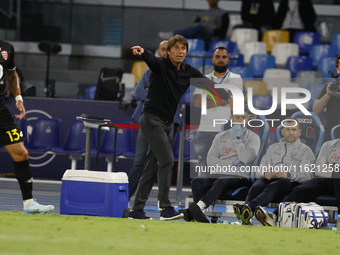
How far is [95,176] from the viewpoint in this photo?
22.3 ft

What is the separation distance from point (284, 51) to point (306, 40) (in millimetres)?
820

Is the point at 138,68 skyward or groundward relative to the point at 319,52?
groundward

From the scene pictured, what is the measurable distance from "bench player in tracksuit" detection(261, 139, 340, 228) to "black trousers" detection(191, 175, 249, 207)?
1.66 ft

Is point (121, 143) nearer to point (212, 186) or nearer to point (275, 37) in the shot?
point (212, 186)

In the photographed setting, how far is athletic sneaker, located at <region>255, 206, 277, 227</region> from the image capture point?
6.71m

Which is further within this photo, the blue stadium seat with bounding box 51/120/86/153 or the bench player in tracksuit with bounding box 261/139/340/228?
the blue stadium seat with bounding box 51/120/86/153

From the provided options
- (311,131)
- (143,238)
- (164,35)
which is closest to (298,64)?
(164,35)

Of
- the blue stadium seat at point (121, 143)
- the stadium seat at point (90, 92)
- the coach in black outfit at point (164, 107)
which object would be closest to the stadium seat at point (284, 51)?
the stadium seat at point (90, 92)

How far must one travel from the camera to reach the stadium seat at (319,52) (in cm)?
1457

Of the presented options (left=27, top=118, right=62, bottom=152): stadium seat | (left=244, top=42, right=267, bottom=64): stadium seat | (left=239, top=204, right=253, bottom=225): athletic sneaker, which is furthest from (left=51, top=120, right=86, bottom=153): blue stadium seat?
(left=239, top=204, right=253, bottom=225): athletic sneaker

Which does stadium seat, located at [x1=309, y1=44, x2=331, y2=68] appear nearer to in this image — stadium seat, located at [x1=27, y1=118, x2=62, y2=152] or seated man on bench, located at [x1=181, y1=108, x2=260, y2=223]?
stadium seat, located at [x1=27, y1=118, x2=62, y2=152]

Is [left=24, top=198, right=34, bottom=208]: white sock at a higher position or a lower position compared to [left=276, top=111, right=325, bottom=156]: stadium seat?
lower

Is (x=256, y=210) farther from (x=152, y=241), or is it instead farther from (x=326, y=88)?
(x=152, y=241)

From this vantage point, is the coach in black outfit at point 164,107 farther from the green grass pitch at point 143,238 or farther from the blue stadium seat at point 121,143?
the blue stadium seat at point 121,143
